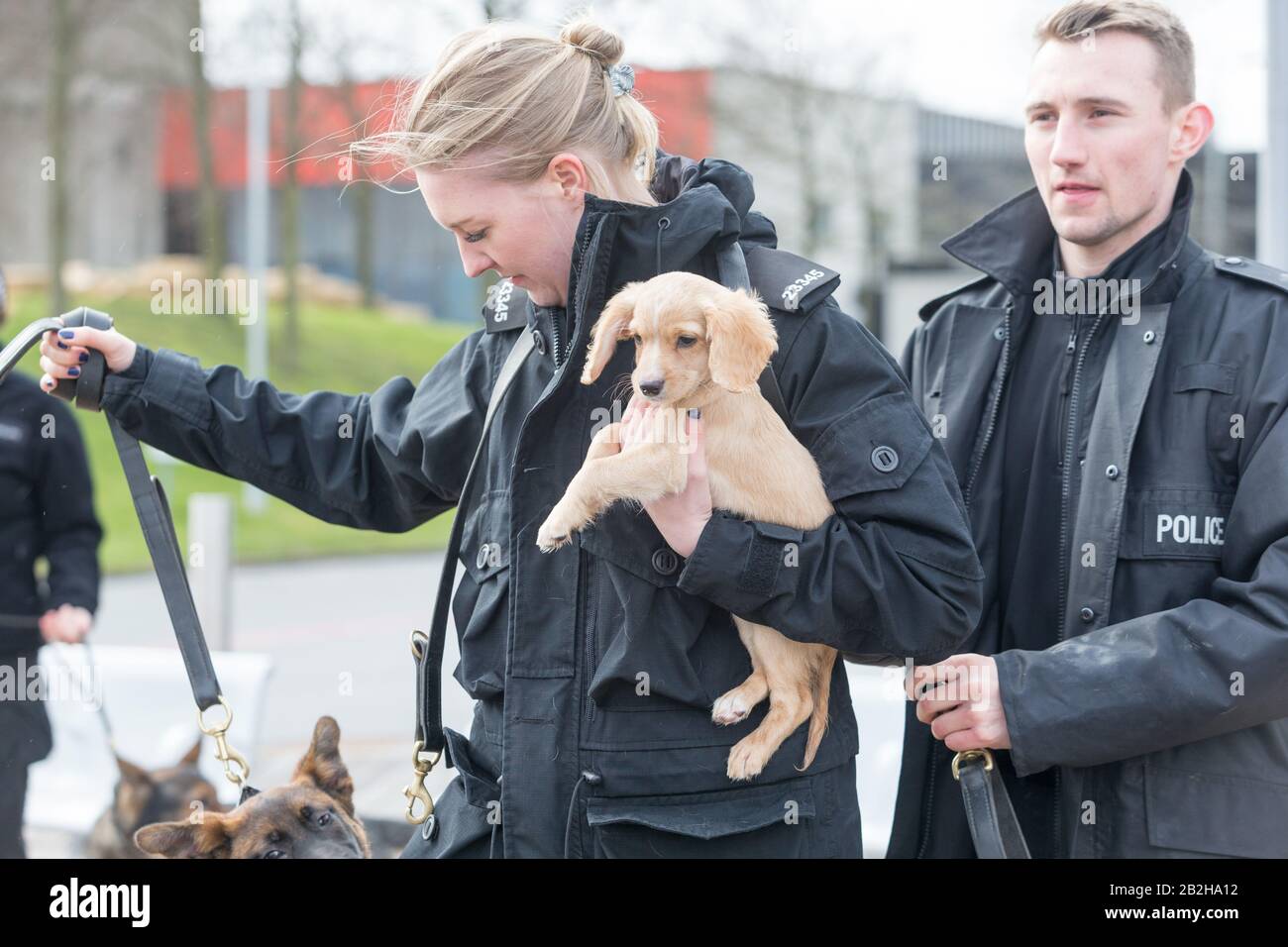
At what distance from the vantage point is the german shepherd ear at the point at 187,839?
8.96 ft

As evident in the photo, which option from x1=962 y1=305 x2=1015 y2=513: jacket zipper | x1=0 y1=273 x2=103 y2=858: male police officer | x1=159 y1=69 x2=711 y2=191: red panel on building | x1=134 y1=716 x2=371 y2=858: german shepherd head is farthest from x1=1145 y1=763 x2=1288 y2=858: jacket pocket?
x1=159 y1=69 x2=711 y2=191: red panel on building

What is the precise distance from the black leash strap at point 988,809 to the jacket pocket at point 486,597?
104cm

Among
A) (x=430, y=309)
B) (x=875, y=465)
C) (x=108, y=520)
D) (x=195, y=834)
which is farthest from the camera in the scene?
(x=430, y=309)

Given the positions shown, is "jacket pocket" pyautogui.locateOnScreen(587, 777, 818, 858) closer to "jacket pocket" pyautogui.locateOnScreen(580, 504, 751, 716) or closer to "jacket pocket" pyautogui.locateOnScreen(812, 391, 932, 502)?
"jacket pocket" pyautogui.locateOnScreen(580, 504, 751, 716)

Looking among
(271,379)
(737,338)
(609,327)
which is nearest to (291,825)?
(609,327)

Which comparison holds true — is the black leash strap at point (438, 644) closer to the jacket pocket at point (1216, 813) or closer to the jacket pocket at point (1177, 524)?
the jacket pocket at point (1177, 524)

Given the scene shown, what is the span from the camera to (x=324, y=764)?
3041 millimetres

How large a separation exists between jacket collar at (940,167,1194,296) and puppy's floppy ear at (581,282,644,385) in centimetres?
119

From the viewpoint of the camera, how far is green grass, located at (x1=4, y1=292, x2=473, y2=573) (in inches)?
724

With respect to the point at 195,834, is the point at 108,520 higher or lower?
higher

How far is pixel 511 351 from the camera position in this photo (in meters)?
2.82
